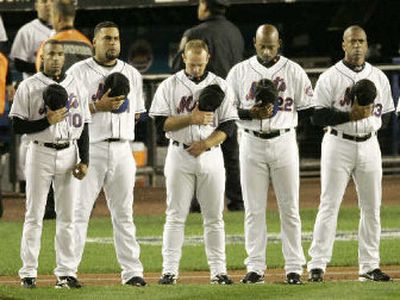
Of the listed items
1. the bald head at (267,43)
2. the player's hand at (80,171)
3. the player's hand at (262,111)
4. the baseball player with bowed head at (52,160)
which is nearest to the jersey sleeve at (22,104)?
the baseball player with bowed head at (52,160)

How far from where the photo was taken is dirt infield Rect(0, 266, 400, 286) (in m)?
10.8

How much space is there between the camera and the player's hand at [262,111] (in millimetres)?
10180

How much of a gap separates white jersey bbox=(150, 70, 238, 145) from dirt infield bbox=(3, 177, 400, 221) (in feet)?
15.9

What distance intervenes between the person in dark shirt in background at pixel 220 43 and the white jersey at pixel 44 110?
142 inches

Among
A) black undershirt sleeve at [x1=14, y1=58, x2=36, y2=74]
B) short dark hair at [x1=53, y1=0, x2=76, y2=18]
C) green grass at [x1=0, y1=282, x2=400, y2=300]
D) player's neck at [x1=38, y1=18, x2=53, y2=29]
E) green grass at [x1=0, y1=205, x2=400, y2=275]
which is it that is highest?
short dark hair at [x1=53, y1=0, x2=76, y2=18]

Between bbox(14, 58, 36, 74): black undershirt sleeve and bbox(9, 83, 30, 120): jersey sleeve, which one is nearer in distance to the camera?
bbox(9, 83, 30, 120): jersey sleeve

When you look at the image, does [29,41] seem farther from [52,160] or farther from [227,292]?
[227,292]

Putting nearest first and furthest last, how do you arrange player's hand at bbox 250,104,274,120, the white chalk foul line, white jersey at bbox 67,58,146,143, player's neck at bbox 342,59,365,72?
player's hand at bbox 250,104,274,120 → white jersey at bbox 67,58,146,143 → player's neck at bbox 342,59,365,72 → the white chalk foul line

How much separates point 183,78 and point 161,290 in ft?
4.84

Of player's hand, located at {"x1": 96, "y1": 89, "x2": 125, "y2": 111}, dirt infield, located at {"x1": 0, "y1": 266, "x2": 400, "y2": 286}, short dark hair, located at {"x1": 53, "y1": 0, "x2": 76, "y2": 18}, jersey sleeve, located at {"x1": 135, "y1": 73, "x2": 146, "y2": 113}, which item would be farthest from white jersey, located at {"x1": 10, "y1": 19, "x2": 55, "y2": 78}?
player's hand, located at {"x1": 96, "y1": 89, "x2": 125, "y2": 111}

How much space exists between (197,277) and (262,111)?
62.3 inches

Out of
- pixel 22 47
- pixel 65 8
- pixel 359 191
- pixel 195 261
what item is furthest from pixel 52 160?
pixel 22 47

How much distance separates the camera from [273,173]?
10367mm

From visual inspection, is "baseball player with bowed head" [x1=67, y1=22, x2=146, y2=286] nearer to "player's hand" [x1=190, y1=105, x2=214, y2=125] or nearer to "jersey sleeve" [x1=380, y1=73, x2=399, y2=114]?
"player's hand" [x1=190, y1=105, x2=214, y2=125]
